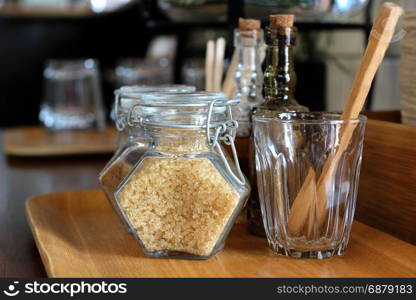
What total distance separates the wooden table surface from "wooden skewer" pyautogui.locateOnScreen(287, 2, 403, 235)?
0.23 metres

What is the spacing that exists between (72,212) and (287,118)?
1.07ft

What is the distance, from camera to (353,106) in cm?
61

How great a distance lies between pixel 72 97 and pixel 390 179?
5.46ft

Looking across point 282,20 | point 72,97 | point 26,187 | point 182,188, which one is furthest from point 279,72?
point 72,97

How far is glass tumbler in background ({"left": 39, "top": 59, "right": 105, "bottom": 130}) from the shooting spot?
6.88ft

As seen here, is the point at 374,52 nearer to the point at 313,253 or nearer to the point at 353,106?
the point at 353,106

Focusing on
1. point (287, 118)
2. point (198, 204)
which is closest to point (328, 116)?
point (287, 118)

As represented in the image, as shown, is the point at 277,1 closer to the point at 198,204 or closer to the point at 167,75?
the point at 198,204

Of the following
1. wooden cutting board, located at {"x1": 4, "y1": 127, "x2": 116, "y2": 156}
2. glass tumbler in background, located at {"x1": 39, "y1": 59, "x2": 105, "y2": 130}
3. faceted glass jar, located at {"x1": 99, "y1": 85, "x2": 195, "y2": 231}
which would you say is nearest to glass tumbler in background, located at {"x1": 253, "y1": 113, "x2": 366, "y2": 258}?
faceted glass jar, located at {"x1": 99, "y1": 85, "x2": 195, "y2": 231}

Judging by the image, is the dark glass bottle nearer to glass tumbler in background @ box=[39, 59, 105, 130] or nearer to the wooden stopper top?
the wooden stopper top

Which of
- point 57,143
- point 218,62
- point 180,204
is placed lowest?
point 57,143

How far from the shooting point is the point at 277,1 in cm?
98

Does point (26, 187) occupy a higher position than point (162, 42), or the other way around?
point (162, 42)

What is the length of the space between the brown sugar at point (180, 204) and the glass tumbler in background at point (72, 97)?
145 cm
